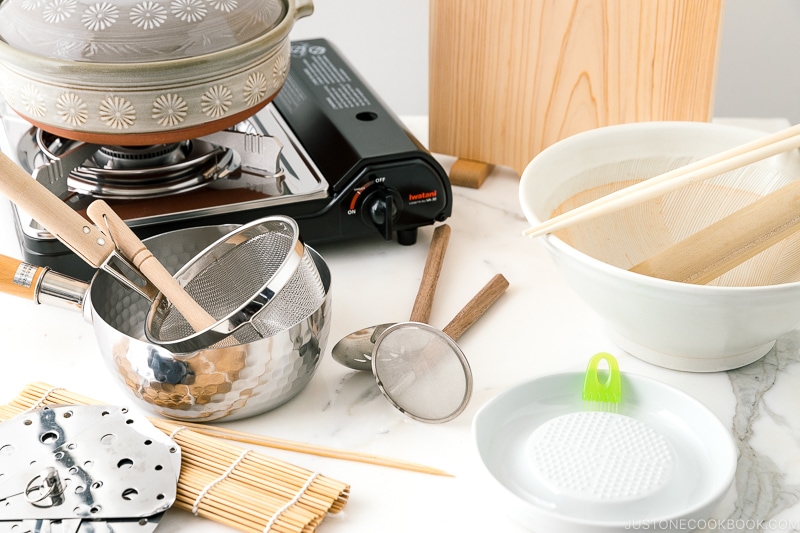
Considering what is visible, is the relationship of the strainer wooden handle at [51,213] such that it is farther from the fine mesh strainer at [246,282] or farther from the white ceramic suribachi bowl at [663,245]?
the white ceramic suribachi bowl at [663,245]

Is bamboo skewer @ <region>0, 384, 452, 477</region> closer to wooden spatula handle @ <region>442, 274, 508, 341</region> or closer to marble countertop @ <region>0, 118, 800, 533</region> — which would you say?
marble countertop @ <region>0, 118, 800, 533</region>

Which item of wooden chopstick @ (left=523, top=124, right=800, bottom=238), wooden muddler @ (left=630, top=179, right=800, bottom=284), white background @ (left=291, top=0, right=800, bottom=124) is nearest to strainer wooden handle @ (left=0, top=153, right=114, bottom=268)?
wooden chopstick @ (left=523, top=124, right=800, bottom=238)

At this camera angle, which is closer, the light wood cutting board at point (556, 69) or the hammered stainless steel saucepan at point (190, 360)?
the hammered stainless steel saucepan at point (190, 360)

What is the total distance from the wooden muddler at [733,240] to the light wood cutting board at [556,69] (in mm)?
287

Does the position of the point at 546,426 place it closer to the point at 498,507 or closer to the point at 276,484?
the point at 498,507

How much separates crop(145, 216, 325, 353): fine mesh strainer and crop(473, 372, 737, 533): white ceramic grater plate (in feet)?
0.65

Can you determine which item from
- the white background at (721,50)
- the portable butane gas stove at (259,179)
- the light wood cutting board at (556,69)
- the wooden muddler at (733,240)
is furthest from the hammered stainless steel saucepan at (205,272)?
the white background at (721,50)

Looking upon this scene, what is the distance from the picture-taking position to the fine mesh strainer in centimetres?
80

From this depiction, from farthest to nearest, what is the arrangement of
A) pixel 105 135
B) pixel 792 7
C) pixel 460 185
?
pixel 792 7, pixel 460 185, pixel 105 135

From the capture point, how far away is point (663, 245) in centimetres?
96

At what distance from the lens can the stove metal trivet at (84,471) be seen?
25.7 inches

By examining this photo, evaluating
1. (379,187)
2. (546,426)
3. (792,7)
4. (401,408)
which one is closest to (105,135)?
(379,187)

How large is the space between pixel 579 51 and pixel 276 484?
667 millimetres

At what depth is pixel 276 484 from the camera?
0.70 meters
